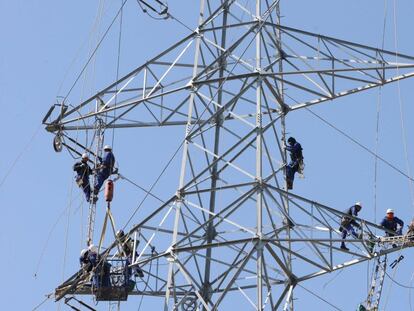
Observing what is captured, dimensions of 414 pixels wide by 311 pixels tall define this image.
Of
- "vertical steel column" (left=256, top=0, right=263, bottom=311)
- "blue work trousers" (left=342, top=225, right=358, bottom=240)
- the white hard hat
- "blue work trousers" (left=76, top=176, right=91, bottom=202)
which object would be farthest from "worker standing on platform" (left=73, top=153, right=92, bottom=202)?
"blue work trousers" (left=342, top=225, right=358, bottom=240)

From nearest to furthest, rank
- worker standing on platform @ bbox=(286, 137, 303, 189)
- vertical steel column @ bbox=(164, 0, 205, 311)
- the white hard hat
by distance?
vertical steel column @ bbox=(164, 0, 205, 311) < the white hard hat < worker standing on platform @ bbox=(286, 137, 303, 189)

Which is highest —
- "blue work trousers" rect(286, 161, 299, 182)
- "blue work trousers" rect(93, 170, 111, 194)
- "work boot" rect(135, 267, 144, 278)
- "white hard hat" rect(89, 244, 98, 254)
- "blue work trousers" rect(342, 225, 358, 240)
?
"blue work trousers" rect(93, 170, 111, 194)

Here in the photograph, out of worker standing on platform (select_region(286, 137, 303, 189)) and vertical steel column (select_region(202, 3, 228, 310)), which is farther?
worker standing on platform (select_region(286, 137, 303, 189))

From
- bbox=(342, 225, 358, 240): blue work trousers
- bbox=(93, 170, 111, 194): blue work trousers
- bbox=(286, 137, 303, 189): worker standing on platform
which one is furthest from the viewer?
bbox=(93, 170, 111, 194): blue work trousers

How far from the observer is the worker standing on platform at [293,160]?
1645 inches

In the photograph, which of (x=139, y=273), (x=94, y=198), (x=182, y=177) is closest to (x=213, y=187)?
(x=182, y=177)

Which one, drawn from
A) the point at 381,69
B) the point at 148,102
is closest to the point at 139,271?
the point at 148,102

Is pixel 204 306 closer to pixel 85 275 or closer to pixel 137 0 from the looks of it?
pixel 85 275

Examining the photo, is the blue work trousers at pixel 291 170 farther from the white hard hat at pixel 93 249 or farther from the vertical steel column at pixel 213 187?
the white hard hat at pixel 93 249

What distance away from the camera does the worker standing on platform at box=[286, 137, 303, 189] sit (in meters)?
41.8

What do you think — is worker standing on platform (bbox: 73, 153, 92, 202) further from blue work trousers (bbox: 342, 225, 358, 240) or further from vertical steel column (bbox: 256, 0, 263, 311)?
blue work trousers (bbox: 342, 225, 358, 240)

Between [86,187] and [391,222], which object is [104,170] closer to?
[86,187]

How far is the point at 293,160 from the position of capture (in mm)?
42250

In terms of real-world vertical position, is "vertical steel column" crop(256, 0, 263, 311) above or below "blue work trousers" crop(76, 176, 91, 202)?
below
